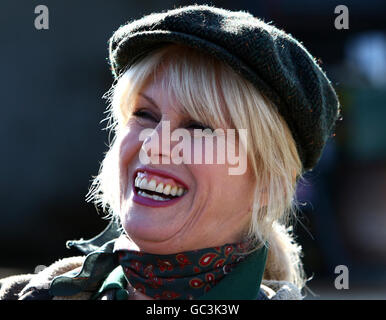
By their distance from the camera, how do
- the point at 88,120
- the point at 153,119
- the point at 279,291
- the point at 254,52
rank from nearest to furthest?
the point at 254,52 → the point at 153,119 → the point at 279,291 → the point at 88,120

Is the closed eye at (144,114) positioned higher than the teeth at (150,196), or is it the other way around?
the closed eye at (144,114)

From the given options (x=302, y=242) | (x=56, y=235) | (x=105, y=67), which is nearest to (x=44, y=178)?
(x=56, y=235)

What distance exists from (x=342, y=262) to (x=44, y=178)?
283 centimetres

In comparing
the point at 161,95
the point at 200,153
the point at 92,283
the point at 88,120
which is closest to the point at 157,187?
the point at 200,153

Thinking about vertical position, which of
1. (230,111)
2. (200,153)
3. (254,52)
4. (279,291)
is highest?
(254,52)

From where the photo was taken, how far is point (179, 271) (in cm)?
171

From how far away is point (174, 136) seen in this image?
1696mm

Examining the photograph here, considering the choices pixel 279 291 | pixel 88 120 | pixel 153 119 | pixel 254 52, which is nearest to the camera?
pixel 254 52

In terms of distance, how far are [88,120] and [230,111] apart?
4.34 meters

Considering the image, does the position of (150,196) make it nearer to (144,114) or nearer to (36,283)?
(144,114)

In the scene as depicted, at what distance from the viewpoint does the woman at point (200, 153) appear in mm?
1683

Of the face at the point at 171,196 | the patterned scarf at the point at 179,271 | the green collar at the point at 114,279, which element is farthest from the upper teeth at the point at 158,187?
the green collar at the point at 114,279

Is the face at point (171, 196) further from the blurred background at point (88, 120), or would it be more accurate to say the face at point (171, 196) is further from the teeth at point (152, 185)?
the blurred background at point (88, 120)

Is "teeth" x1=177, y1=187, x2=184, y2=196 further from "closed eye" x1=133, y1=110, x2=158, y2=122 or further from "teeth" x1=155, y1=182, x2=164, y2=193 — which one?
"closed eye" x1=133, y1=110, x2=158, y2=122
